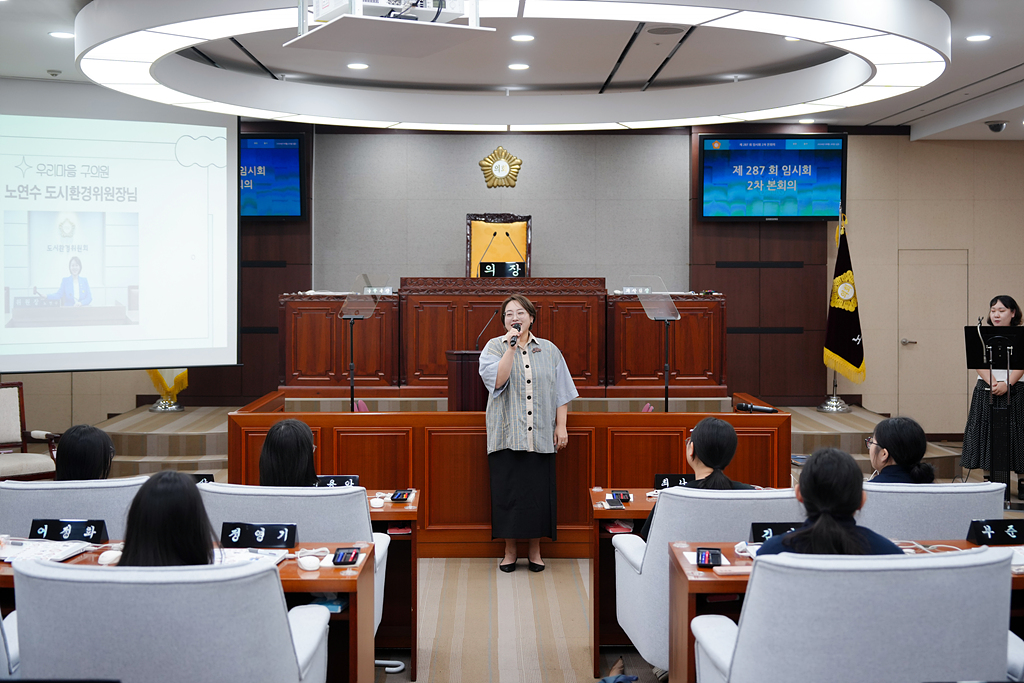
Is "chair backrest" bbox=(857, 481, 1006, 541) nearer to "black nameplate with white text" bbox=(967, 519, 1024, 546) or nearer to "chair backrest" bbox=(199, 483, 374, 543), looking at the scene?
"black nameplate with white text" bbox=(967, 519, 1024, 546)

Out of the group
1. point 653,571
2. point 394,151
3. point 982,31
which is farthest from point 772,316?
point 653,571

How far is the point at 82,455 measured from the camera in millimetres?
3113

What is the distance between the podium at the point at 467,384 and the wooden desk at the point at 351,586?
2.54m

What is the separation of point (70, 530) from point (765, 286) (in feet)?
24.8

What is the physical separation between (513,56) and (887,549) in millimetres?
5751

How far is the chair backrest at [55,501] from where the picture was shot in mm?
2938

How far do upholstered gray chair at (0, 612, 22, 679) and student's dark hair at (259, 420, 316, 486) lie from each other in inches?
34.7

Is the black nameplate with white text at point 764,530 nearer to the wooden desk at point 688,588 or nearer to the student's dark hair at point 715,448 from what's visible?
the wooden desk at point 688,588

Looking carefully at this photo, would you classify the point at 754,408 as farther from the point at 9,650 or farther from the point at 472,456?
the point at 9,650

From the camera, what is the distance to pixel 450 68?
741cm

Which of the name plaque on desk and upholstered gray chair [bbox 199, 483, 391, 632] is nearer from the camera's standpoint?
upholstered gray chair [bbox 199, 483, 391, 632]

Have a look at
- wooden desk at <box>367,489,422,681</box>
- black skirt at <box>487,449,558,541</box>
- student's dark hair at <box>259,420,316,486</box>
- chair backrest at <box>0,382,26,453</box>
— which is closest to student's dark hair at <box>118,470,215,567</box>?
student's dark hair at <box>259,420,316,486</box>

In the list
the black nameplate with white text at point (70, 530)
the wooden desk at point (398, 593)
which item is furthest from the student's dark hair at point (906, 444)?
the black nameplate with white text at point (70, 530)

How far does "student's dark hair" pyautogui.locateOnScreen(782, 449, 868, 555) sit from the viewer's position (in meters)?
2.13
